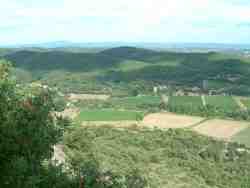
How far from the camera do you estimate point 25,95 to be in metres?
7.09

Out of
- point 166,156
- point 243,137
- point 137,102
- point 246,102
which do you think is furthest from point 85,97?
point 166,156

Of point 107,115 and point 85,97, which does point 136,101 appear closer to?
point 85,97

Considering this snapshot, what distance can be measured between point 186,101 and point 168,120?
52.4ft

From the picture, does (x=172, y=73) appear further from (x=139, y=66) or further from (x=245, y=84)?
(x=245, y=84)

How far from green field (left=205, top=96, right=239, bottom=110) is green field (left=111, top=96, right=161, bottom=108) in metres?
8.83

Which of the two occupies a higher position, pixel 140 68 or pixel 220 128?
pixel 140 68

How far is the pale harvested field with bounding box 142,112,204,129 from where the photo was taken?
171ft

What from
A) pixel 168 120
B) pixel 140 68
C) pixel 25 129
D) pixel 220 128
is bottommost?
pixel 220 128

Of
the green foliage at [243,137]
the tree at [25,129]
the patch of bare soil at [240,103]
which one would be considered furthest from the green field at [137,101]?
the tree at [25,129]

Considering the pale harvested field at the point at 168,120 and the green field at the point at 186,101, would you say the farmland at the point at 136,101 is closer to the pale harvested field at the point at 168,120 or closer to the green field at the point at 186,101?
the green field at the point at 186,101

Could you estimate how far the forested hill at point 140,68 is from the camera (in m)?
94.3

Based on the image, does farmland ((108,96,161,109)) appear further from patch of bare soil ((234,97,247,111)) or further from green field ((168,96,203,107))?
patch of bare soil ((234,97,247,111))

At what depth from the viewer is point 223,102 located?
69062 millimetres

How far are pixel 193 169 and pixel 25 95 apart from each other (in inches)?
1040
